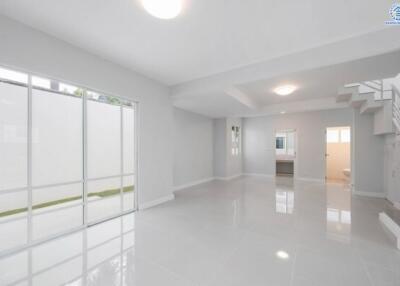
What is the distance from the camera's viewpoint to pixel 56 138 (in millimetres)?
2840

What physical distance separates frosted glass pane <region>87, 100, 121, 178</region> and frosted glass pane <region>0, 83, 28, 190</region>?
88 centimetres

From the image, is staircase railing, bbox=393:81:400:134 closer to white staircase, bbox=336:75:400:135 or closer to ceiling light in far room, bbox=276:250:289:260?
white staircase, bbox=336:75:400:135

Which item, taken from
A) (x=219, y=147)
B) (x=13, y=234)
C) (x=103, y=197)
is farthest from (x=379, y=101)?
(x=13, y=234)

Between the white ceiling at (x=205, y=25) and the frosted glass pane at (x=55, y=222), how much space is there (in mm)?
2836

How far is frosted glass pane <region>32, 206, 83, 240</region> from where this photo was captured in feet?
8.90

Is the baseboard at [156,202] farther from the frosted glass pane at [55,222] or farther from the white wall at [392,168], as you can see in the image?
the white wall at [392,168]

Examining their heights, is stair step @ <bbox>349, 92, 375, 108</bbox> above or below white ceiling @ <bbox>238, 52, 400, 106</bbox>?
below

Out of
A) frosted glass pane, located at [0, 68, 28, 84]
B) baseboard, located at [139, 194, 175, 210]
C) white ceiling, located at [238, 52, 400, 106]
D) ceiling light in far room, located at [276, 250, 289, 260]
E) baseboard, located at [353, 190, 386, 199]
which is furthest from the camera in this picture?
baseboard, located at [353, 190, 386, 199]

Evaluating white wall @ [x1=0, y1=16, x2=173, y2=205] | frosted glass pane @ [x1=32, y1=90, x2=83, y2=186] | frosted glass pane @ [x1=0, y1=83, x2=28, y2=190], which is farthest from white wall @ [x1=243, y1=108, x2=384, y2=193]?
frosted glass pane @ [x1=0, y1=83, x2=28, y2=190]

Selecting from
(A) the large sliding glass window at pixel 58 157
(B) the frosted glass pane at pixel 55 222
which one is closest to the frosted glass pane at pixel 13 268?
(A) the large sliding glass window at pixel 58 157

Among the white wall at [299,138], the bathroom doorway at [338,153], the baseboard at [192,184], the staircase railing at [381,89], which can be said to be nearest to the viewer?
the staircase railing at [381,89]

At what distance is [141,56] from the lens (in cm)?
321

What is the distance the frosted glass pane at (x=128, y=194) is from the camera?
3881mm

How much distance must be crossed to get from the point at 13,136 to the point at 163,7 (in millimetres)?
2608
